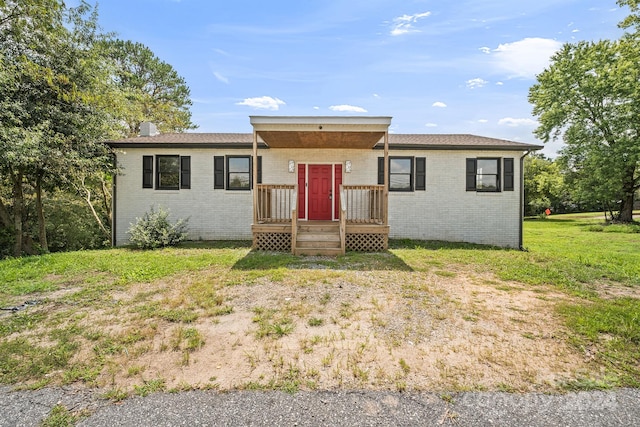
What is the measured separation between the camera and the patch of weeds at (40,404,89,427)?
213 centimetres

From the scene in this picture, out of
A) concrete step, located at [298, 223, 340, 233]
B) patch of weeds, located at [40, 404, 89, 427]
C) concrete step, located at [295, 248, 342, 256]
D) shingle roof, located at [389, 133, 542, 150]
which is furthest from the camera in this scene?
shingle roof, located at [389, 133, 542, 150]

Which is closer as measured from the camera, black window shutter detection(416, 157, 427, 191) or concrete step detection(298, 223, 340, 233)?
concrete step detection(298, 223, 340, 233)

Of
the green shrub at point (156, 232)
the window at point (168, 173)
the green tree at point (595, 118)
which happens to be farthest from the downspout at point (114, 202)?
the green tree at point (595, 118)

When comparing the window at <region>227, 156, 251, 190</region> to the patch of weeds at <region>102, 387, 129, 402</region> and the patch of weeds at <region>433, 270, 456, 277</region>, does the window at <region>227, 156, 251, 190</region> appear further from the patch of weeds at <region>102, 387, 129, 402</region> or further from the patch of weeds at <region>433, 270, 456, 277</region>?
the patch of weeds at <region>102, 387, 129, 402</region>

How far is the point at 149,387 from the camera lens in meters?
2.53

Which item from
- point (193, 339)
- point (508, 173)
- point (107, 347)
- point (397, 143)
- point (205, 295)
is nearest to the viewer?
point (107, 347)

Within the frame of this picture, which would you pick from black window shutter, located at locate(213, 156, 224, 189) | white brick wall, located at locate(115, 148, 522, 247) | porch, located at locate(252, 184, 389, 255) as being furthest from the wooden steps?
black window shutter, located at locate(213, 156, 224, 189)

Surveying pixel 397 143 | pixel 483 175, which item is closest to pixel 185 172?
pixel 397 143

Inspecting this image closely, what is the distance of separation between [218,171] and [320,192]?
3570 mm

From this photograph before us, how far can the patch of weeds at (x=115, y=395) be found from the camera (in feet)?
7.88

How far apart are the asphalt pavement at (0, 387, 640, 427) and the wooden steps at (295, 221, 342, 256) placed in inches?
221

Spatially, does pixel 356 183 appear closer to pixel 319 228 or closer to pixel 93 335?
pixel 319 228

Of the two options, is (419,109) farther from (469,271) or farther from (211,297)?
(211,297)

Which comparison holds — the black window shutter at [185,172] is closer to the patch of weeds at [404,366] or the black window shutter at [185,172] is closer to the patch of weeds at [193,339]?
the patch of weeds at [193,339]
